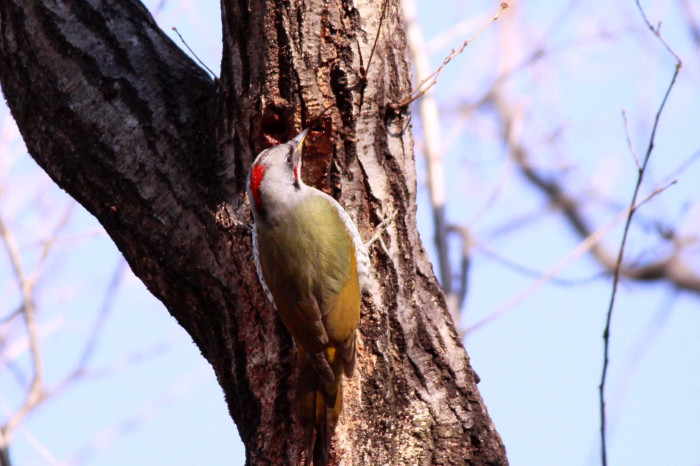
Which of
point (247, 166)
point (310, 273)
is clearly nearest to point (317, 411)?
point (310, 273)

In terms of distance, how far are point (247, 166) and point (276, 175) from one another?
26 centimetres

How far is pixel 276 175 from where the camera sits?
4047mm

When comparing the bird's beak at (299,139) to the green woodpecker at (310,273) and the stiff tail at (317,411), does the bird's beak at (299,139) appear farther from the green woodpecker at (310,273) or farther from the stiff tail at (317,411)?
the stiff tail at (317,411)

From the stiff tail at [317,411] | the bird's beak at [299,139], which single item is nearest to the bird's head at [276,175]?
the bird's beak at [299,139]

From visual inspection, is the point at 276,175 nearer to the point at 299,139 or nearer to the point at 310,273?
the point at 299,139

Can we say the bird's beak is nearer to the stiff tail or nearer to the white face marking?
the white face marking

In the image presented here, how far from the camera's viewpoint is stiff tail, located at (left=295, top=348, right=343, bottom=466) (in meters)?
3.64

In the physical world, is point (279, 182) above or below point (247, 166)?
above

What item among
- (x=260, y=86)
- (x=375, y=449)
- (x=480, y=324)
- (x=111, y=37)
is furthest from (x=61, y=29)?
(x=480, y=324)

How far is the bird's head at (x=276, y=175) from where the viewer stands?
148 inches

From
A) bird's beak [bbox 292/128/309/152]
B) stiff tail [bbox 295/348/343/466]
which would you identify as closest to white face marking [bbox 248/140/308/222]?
bird's beak [bbox 292/128/309/152]

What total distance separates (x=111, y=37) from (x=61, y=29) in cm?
22

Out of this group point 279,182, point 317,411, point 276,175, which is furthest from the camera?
point 279,182

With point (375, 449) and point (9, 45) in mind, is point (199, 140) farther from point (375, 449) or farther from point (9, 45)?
point (375, 449)
